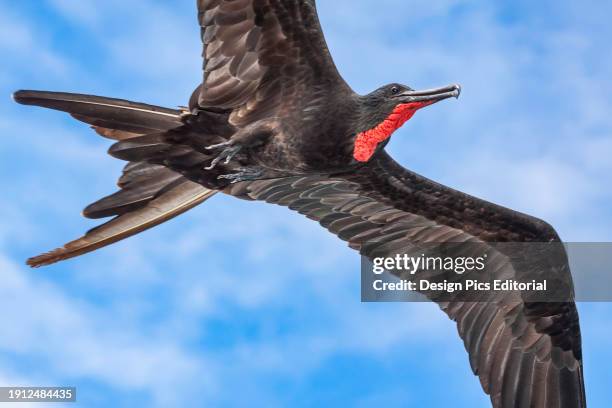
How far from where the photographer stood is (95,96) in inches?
325

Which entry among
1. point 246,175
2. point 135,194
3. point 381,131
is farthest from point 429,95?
point 135,194

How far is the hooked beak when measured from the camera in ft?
25.6

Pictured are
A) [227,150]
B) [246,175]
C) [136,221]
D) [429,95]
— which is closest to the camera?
[429,95]

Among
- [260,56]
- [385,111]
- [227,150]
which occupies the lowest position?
[227,150]

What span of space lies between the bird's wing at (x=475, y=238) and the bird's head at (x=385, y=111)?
97 cm

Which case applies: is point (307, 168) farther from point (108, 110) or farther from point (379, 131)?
point (108, 110)

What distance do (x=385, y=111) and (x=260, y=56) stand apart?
1.11 m

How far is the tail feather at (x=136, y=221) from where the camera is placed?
28.1 feet

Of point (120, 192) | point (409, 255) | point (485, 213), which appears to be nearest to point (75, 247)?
point (120, 192)

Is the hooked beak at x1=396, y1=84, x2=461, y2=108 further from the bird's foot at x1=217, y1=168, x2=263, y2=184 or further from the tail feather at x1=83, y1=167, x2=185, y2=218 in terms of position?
the tail feather at x1=83, y1=167, x2=185, y2=218

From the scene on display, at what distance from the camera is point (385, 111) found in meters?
8.02

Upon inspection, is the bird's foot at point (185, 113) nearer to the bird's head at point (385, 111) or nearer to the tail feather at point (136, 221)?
the tail feather at point (136, 221)

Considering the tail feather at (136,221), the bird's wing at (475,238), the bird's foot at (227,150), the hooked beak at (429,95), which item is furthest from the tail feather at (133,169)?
the hooked beak at (429,95)

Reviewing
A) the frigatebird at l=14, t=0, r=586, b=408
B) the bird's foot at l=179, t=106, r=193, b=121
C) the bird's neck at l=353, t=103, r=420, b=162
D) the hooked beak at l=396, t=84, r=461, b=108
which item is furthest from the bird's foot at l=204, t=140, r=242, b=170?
the hooked beak at l=396, t=84, r=461, b=108
